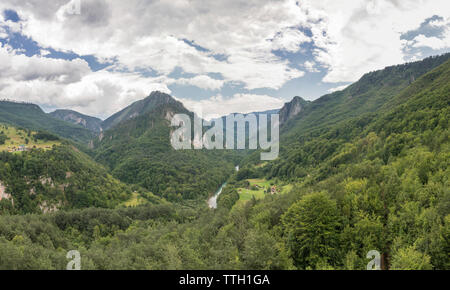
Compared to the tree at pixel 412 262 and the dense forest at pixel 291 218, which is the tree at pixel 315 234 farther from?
the tree at pixel 412 262

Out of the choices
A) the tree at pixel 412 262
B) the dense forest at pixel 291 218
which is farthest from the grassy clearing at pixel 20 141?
the tree at pixel 412 262

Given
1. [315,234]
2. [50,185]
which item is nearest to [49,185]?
[50,185]

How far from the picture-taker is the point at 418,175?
38.2 metres

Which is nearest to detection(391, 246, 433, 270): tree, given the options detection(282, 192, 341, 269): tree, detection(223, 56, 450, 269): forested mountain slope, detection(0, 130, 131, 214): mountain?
detection(223, 56, 450, 269): forested mountain slope

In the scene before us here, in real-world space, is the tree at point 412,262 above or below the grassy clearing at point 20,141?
below

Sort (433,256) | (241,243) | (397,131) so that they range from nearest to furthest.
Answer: (433,256)
(241,243)
(397,131)

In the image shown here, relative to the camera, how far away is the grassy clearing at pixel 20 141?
143175 mm

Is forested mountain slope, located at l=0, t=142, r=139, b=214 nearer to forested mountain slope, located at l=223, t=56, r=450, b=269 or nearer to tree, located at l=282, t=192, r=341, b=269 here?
forested mountain slope, located at l=223, t=56, r=450, b=269

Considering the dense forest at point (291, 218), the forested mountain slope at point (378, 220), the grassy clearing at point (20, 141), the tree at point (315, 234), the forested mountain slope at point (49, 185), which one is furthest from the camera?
the grassy clearing at point (20, 141)

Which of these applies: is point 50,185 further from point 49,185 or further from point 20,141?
point 20,141

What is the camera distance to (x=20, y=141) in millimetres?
154250
